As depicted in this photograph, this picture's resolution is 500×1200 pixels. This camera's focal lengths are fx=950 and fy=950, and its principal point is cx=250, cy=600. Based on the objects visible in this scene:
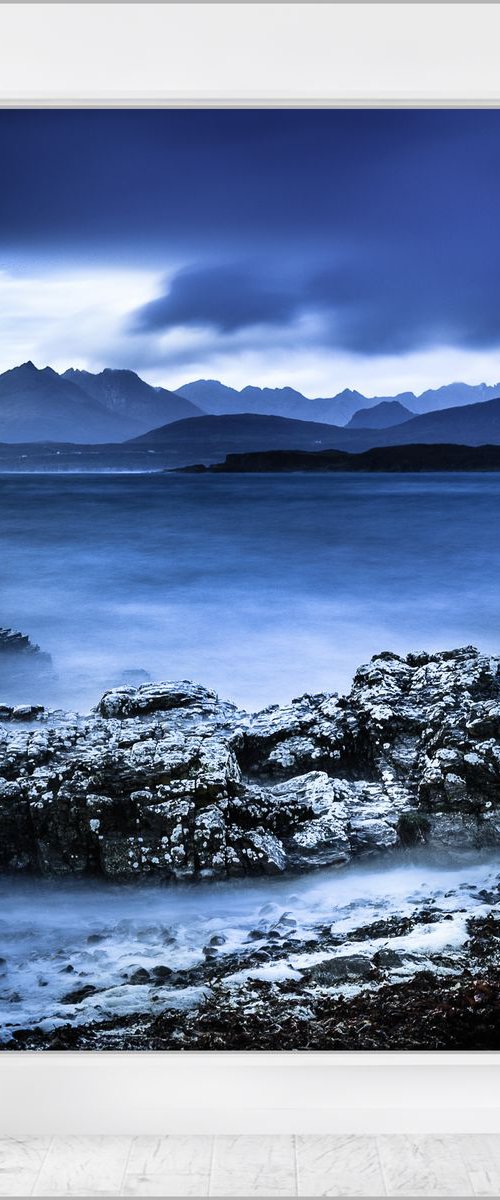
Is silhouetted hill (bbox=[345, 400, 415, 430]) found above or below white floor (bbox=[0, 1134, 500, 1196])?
above

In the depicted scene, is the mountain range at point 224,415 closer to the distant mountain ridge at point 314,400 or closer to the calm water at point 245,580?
the distant mountain ridge at point 314,400

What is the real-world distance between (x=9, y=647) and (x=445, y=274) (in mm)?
1261

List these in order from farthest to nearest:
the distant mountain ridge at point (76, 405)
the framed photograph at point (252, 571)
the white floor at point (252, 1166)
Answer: the distant mountain ridge at point (76, 405)
the framed photograph at point (252, 571)
the white floor at point (252, 1166)

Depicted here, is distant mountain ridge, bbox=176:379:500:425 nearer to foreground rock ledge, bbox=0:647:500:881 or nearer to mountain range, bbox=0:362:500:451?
mountain range, bbox=0:362:500:451

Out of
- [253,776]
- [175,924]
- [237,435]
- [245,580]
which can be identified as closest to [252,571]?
[245,580]

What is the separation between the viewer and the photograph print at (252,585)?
201cm

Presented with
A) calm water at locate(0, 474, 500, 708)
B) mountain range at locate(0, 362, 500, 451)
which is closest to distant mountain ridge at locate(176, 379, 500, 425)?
mountain range at locate(0, 362, 500, 451)

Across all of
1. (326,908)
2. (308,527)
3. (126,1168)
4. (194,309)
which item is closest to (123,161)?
(194,309)

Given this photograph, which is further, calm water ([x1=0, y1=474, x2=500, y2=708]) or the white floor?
calm water ([x1=0, y1=474, x2=500, y2=708])

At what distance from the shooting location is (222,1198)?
1758 mm

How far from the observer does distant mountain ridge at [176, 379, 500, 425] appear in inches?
84.4

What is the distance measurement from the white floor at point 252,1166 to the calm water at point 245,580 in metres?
0.91

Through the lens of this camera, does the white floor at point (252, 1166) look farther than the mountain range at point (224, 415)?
No

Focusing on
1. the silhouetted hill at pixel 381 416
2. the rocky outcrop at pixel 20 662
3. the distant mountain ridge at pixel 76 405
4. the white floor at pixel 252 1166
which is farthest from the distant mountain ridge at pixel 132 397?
the white floor at pixel 252 1166
